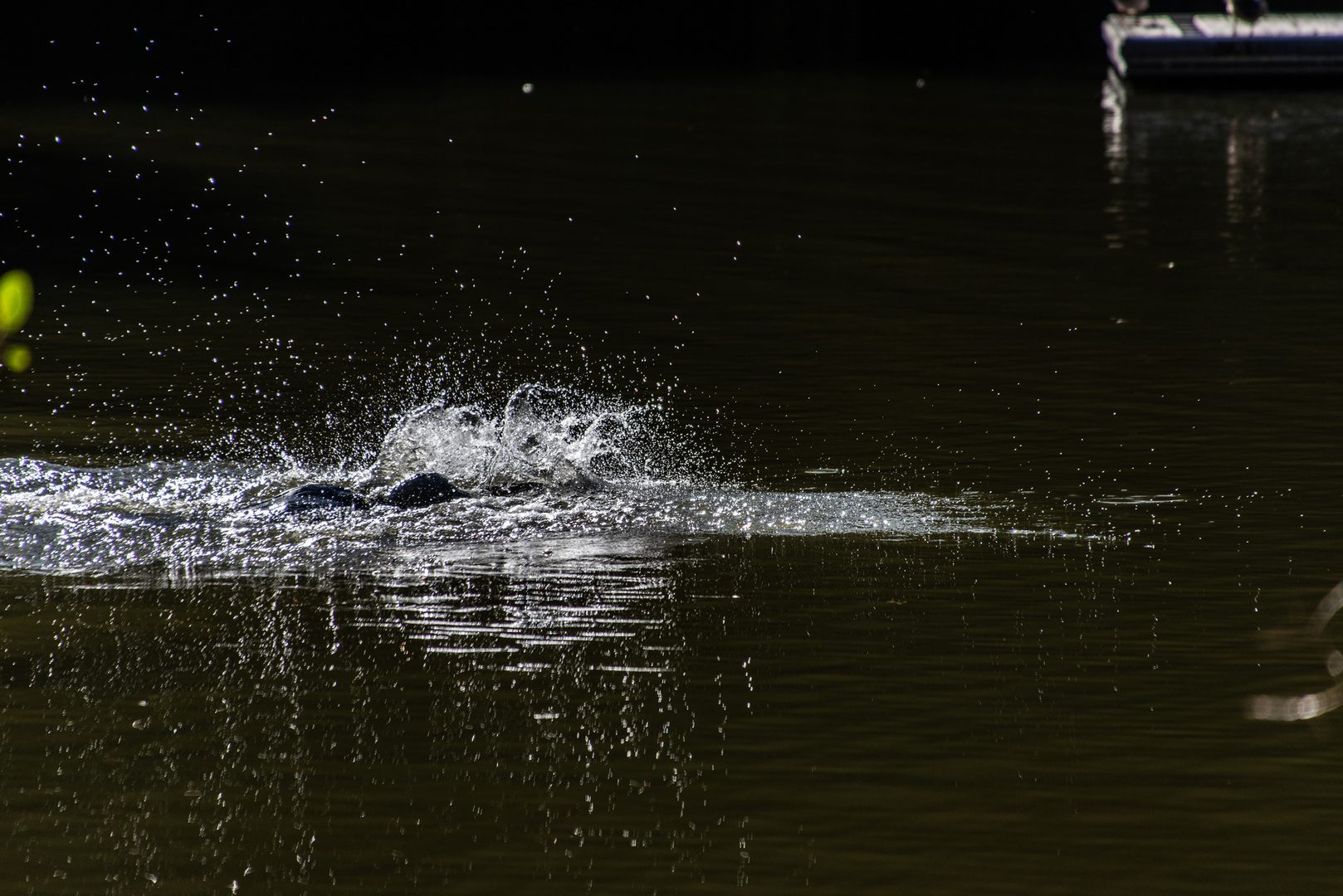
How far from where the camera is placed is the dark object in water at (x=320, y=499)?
309 inches

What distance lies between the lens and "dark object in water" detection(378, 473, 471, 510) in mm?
7910

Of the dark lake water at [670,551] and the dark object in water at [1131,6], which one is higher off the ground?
the dark object in water at [1131,6]

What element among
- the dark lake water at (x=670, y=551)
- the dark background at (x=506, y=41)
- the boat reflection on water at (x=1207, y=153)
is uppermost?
the dark background at (x=506, y=41)

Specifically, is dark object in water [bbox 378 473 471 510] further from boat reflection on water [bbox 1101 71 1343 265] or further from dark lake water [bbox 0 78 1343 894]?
boat reflection on water [bbox 1101 71 1343 265]

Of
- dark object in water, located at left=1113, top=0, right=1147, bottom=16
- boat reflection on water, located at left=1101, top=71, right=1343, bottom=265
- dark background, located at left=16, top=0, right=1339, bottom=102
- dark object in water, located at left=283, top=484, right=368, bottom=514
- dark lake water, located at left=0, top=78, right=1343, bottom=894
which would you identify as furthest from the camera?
dark object in water, located at left=1113, top=0, right=1147, bottom=16

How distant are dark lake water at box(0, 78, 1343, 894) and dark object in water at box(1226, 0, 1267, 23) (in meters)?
10.5

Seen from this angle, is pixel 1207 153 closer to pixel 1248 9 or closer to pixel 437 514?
pixel 1248 9

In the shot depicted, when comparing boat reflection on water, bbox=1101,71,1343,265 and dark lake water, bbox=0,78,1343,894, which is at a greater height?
boat reflection on water, bbox=1101,71,1343,265

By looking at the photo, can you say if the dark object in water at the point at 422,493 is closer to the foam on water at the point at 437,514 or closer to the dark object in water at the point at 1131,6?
the foam on water at the point at 437,514

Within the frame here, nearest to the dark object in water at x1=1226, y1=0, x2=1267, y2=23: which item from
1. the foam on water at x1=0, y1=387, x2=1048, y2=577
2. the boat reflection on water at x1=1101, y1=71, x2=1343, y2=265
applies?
the boat reflection on water at x1=1101, y1=71, x2=1343, y2=265

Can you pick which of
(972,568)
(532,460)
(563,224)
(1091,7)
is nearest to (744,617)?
(972,568)

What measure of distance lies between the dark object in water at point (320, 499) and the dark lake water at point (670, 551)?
0.17 m

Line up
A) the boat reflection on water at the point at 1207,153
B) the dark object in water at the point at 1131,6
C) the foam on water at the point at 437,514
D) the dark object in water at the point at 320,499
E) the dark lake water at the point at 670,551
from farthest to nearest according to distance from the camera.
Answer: the dark object in water at the point at 1131,6
the boat reflection on water at the point at 1207,153
the dark object in water at the point at 320,499
the foam on water at the point at 437,514
the dark lake water at the point at 670,551

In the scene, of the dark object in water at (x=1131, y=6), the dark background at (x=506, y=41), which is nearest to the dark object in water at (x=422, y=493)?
the dark background at (x=506, y=41)
